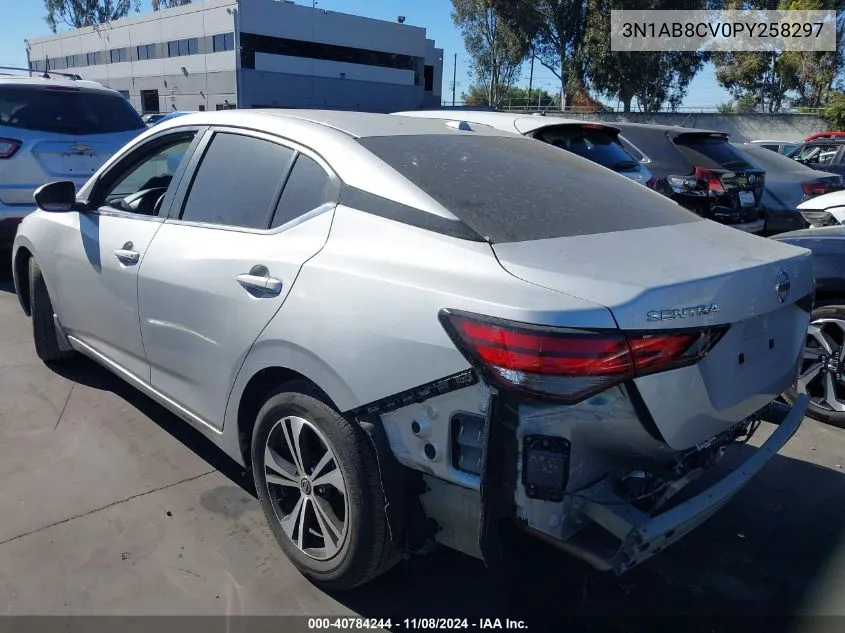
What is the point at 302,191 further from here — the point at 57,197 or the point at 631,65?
the point at 631,65

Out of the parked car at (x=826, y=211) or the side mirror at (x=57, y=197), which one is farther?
the parked car at (x=826, y=211)

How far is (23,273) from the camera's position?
481 cm

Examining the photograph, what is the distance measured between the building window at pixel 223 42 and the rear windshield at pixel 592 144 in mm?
43596

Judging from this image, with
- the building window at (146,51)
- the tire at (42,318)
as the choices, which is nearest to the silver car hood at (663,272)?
the tire at (42,318)

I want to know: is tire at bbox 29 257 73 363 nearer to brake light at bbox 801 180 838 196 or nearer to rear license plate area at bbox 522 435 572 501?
rear license plate area at bbox 522 435 572 501

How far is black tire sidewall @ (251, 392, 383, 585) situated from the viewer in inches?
88.4

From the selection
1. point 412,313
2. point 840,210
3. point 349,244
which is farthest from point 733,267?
point 840,210

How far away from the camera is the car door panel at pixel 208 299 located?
254 centimetres

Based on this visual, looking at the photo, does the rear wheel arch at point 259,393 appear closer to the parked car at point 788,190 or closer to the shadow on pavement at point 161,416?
the shadow on pavement at point 161,416

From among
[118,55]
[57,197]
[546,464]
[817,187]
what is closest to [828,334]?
[546,464]

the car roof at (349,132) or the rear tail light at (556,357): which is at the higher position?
the car roof at (349,132)

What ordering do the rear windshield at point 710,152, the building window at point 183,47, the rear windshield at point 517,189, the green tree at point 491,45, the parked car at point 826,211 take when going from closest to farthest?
the rear windshield at point 517,189
the parked car at point 826,211
the rear windshield at point 710,152
the green tree at point 491,45
the building window at point 183,47

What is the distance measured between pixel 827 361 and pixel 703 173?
14.5 ft

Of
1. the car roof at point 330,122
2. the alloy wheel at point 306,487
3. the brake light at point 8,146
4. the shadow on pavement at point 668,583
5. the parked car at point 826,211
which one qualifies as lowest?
the shadow on pavement at point 668,583
